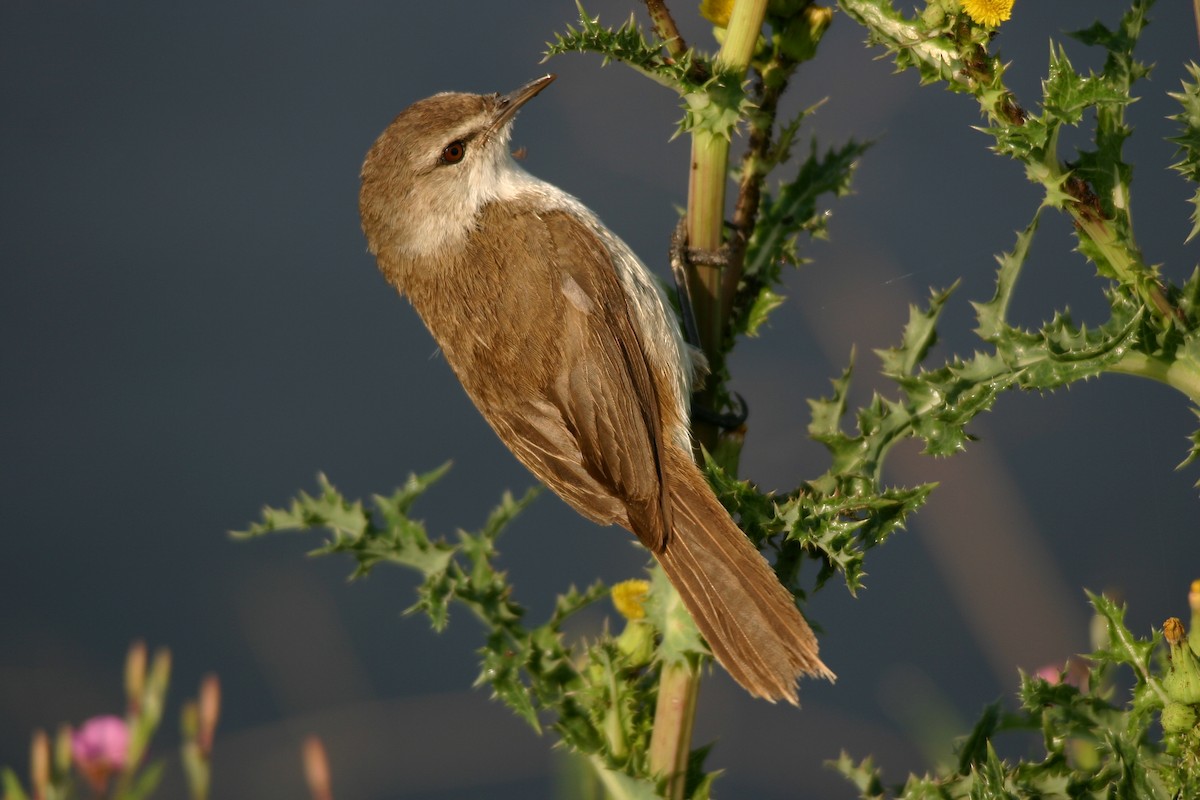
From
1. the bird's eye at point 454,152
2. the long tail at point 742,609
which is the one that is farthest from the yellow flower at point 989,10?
the bird's eye at point 454,152

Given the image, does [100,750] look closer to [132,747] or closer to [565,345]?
[132,747]

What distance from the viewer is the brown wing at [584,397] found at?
9.06 feet

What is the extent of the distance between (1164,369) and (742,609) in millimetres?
899

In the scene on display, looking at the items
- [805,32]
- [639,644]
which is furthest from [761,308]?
[639,644]

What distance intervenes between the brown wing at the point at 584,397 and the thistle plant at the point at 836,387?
19cm

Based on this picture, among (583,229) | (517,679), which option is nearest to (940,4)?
(583,229)

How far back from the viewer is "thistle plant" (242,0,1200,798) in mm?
1908

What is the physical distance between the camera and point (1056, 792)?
2031 millimetres

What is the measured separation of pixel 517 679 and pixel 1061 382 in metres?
1.26

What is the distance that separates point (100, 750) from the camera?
2.57 m

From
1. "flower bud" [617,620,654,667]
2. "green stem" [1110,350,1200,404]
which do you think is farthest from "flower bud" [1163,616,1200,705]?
"flower bud" [617,620,654,667]

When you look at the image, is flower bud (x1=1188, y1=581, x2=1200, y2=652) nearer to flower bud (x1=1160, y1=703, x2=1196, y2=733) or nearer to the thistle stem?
flower bud (x1=1160, y1=703, x2=1196, y2=733)

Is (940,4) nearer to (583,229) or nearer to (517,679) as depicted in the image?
(583,229)

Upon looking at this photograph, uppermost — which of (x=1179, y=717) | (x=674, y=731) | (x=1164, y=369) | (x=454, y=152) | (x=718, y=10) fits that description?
(x=454, y=152)
